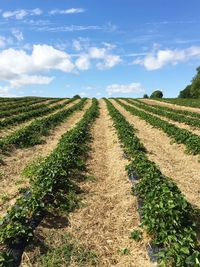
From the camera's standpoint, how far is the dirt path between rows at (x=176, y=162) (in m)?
11.0

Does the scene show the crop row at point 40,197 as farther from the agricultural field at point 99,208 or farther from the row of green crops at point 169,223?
the row of green crops at point 169,223

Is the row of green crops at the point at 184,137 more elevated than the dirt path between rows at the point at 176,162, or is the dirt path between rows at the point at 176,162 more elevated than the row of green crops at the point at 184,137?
the row of green crops at the point at 184,137

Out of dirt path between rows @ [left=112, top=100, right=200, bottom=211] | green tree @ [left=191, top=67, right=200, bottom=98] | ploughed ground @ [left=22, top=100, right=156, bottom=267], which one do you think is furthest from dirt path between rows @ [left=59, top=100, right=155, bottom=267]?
green tree @ [left=191, top=67, right=200, bottom=98]

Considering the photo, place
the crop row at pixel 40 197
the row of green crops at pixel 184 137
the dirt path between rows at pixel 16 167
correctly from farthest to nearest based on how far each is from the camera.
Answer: the row of green crops at pixel 184 137
the dirt path between rows at pixel 16 167
the crop row at pixel 40 197

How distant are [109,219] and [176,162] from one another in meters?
6.76

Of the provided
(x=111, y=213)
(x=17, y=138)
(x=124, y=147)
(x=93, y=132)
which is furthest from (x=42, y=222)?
(x=93, y=132)

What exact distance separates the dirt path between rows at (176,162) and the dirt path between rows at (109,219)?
1688 mm

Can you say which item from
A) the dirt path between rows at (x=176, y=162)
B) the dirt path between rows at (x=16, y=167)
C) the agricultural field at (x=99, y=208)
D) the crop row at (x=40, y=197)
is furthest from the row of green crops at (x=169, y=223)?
the dirt path between rows at (x=16, y=167)

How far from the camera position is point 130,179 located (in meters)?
11.2

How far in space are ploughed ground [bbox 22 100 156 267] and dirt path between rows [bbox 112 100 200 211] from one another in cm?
174

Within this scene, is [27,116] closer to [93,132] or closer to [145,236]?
[93,132]

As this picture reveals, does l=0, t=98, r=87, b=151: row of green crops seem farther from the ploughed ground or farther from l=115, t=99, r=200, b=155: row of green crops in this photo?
l=115, t=99, r=200, b=155: row of green crops

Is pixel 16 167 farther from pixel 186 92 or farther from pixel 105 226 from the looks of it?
pixel 186 92

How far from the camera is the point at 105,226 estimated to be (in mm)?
8281
